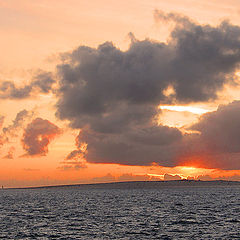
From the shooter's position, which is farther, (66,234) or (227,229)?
(227,229)

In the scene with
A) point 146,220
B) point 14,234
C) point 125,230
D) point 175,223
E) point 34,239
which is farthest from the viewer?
point 146,220

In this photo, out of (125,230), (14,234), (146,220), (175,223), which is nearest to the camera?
(14,234)

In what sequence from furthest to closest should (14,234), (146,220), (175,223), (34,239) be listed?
(146,220) → (175,223) → (14,234) → (34,239)

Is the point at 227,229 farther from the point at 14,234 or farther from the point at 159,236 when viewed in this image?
the point at 14,234

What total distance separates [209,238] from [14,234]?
33.5 metres

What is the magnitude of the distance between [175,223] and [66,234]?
27417mm

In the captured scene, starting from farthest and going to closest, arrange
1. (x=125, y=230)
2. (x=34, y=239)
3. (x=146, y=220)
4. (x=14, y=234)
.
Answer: (x=146, y=220) → (x=125, y=230) → (x=14, y=234) → (x=34, y=239)

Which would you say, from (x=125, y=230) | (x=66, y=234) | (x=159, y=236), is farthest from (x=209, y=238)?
(x=66, y=234)

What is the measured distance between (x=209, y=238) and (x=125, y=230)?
16.7 meters

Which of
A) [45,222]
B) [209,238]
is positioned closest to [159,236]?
[209,238]

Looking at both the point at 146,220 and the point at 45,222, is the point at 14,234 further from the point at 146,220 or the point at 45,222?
the point at 146,220

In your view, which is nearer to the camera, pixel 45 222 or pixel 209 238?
pixel 209 238

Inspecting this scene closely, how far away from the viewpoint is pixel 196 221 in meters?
95.6

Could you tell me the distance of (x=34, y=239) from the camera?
68188 mm
